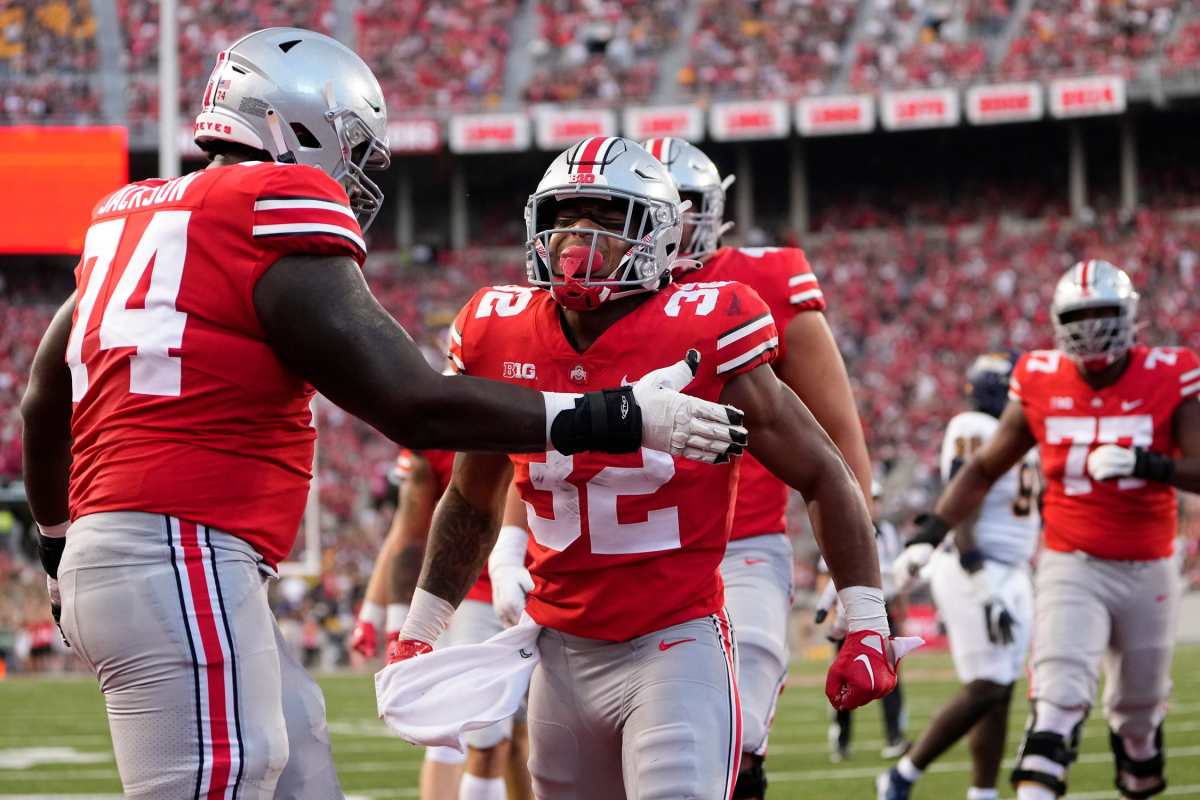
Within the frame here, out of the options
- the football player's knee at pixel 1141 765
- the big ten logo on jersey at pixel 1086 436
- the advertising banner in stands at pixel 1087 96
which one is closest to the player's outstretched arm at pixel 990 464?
the big ten logo on jersey at pixel 1086 436

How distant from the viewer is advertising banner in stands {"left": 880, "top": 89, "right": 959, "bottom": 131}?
26.8 m

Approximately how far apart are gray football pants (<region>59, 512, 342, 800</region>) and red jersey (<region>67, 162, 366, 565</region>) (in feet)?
0.23

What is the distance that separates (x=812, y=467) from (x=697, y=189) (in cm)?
161

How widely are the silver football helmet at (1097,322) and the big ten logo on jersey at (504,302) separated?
8.95ft

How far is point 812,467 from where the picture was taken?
3029mm

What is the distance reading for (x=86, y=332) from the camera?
2.58 m

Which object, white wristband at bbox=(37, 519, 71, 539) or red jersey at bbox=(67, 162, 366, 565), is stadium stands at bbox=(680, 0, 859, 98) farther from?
red jersey at bbox=(67, 162, 366, 565)

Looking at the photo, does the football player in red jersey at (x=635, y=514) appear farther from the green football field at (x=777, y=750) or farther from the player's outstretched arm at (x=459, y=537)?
the green football field at (x=777, y=750)

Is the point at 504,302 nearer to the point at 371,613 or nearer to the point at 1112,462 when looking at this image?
the point at 1112,462

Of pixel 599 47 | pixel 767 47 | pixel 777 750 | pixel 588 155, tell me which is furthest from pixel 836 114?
pixel 588 155

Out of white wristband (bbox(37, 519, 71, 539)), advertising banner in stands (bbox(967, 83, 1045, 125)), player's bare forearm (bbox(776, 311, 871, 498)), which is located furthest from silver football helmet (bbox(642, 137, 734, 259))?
advertising banner in stands (bbox(967, 83, 1045, 125))

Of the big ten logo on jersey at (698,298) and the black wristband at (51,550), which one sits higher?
the big ten logo on jersey at (698,298)

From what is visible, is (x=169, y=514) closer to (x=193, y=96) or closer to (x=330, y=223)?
(x=330, y=223)

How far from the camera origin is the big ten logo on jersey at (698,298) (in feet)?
9.95
